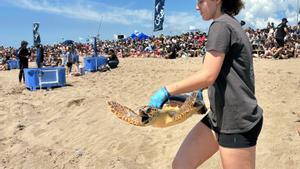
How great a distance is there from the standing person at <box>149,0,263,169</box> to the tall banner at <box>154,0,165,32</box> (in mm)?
19073

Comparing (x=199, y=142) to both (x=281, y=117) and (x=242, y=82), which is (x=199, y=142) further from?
(x=281, y=117)

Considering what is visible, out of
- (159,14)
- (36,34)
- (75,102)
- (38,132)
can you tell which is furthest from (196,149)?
(36,34)

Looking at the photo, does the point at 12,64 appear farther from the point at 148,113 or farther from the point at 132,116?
the point at 148,113

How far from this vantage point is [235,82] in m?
2.46

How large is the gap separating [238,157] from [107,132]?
195 inches

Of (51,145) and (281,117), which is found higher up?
(281,117)

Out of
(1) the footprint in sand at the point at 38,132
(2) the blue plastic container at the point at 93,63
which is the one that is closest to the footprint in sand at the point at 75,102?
(1) the footprint in sand at the point at 38,132

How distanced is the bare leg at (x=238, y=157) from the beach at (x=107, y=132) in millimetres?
2622

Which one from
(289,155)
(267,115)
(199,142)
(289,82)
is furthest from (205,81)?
(289,82)

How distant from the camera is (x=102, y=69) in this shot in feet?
57.4

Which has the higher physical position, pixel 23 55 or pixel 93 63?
pixel 23 55

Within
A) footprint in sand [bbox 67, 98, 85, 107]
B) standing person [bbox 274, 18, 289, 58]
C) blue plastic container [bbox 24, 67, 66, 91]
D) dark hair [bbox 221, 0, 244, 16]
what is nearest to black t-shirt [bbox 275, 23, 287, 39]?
standing person [bbox 274, 18, 289, 58]

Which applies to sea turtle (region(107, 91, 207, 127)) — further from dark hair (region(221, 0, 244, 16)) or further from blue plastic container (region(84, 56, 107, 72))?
blue plastic container (region(84, 56, 107, 72))

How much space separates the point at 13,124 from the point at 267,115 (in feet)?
16.3
